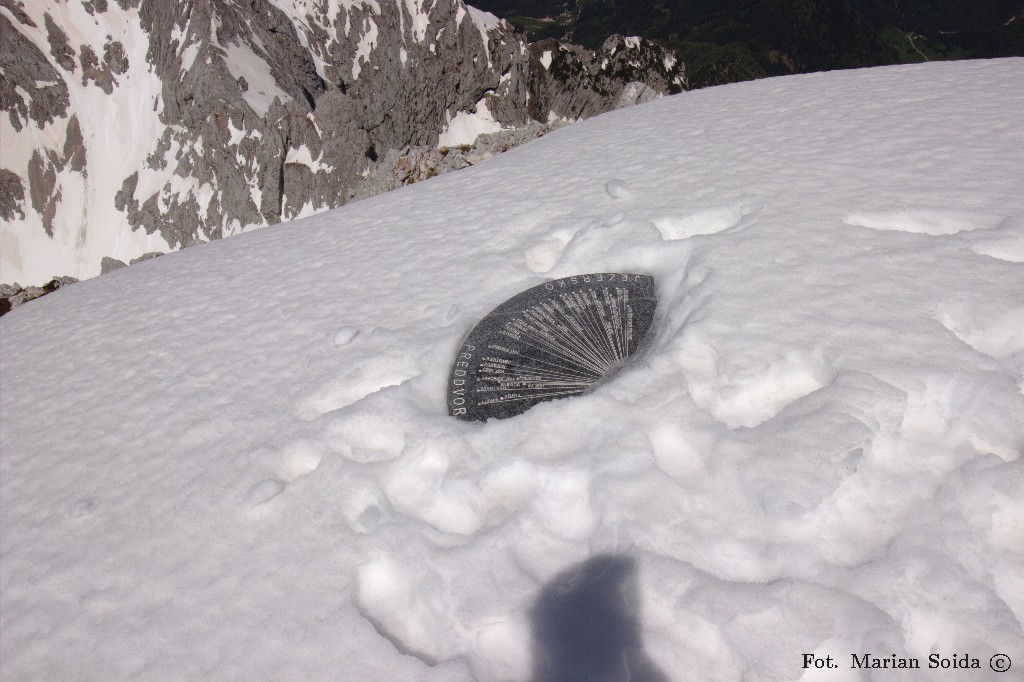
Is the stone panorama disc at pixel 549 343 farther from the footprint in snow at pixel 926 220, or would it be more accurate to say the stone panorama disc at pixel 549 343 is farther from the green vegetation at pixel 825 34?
the green vegetation at pixel 825 34

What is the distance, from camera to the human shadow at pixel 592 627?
2145 mm

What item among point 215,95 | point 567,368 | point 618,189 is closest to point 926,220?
point 618,189

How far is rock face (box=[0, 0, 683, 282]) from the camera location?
4531cm

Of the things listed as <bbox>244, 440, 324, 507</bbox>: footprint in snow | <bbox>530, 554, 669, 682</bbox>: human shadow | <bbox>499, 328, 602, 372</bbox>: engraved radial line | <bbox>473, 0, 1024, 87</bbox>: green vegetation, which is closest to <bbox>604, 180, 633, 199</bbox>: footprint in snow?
<bbox>499, 328, 602, 372</bbox>: engraved radial line

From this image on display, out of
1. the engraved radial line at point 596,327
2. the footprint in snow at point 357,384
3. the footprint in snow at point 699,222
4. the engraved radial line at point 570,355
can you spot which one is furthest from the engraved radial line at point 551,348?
the footprint in snow at point 699,222

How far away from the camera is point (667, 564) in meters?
2.35

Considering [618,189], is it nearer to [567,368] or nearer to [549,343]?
[549,343]

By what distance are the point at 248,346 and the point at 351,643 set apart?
2826 millimetres

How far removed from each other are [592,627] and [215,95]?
52095 mm

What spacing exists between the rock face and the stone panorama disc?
41717 millimetres

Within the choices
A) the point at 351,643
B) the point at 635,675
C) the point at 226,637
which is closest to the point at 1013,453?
the point at 635,675

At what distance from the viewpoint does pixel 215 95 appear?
4516cm

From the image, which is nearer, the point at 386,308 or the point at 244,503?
the point at 244,503

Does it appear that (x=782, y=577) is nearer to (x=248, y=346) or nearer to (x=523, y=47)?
(x=248, y=346)
